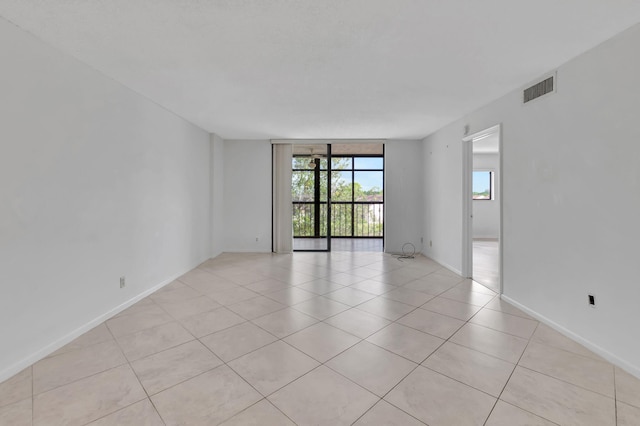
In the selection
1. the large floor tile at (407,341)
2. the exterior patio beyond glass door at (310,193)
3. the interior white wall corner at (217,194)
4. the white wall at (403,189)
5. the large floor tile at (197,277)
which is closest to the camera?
the large floor tile at (407,341)

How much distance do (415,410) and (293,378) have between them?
74 centimetres

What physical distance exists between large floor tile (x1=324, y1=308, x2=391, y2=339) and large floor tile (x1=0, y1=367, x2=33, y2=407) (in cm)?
205

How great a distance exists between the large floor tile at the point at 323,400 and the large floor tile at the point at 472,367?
602mm

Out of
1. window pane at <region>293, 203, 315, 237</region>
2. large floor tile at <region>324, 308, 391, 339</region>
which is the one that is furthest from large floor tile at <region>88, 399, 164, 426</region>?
window pane at <region>293, 203, 315, 237</region>

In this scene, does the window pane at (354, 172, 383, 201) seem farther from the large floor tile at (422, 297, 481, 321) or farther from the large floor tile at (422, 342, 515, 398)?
the large floor tile at (422, 342, 515, 398)

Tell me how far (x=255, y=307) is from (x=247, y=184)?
3293 mm

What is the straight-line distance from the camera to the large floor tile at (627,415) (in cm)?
144

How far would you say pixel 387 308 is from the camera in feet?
9.73

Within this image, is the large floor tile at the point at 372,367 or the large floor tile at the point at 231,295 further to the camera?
the large floor tile at the point at 231,295

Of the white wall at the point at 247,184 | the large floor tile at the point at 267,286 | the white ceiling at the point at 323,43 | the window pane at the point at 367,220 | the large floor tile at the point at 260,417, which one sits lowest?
the large floor tile at the point at 260,417

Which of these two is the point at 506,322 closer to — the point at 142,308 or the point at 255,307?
the point at 255,307

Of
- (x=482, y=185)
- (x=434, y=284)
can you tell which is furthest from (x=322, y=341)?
(x=482, y=185)

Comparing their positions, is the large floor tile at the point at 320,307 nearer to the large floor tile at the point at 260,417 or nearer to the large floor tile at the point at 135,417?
the large floor tile at the point at 260,417

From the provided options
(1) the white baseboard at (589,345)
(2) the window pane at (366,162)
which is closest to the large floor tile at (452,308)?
(1) the white baseboard at (589,345)
